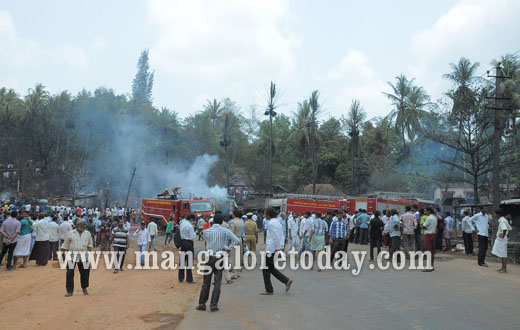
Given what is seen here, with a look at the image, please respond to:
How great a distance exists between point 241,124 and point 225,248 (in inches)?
2425

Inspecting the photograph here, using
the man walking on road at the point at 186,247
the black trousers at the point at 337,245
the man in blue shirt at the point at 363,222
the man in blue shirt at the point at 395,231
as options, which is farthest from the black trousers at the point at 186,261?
the man in blue shirt at the point at 363,222

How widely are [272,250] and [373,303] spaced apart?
2.33m

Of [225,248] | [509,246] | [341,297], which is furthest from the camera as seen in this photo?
[509,246]

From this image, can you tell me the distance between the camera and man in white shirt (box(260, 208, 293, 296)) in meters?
9.09

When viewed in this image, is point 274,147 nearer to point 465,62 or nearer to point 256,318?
point 465,62

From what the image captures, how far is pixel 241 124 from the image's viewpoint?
69250mm

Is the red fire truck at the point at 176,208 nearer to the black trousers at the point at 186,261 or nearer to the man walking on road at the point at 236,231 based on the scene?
the man walking on road at the point at 236,231

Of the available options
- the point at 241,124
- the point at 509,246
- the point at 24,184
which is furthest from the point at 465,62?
the point at 24,184

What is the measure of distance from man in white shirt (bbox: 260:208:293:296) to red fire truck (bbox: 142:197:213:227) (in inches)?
736

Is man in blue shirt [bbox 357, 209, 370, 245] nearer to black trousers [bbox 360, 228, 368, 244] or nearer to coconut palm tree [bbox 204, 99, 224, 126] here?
black trousers [bbox 360, 228, 368, 244]

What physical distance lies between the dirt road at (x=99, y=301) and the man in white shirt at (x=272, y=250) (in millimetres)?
1604

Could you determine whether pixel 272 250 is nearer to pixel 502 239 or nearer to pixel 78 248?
pixel 78 248

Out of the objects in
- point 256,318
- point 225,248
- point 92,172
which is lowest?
point 256,318

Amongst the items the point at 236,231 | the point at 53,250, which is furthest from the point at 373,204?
the point at 53,250
